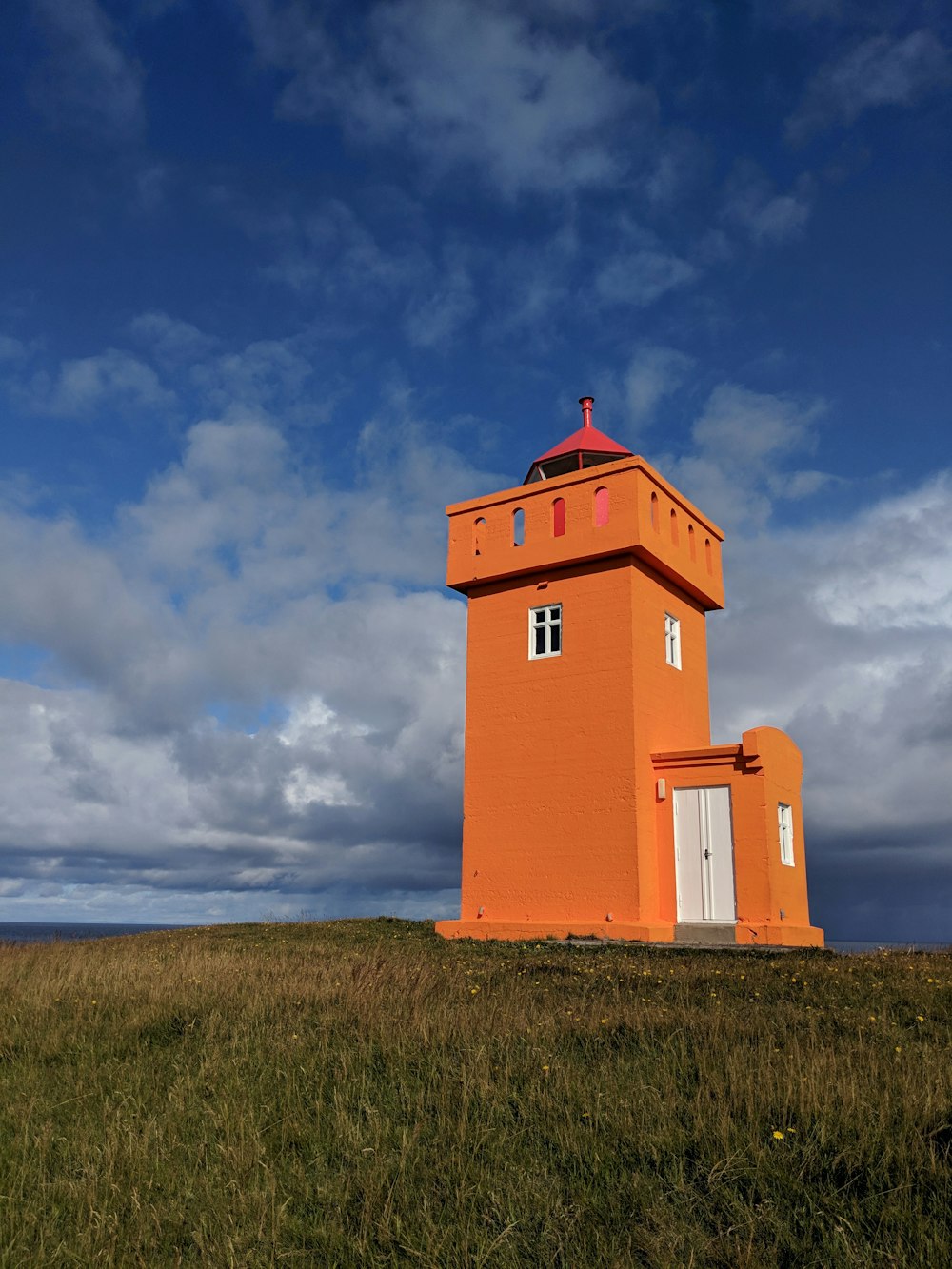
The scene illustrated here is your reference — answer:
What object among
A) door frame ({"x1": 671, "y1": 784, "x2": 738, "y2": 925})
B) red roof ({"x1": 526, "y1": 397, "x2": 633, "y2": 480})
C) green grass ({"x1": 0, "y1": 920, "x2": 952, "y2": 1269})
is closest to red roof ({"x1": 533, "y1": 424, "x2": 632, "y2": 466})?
red roof ({"x1": 526, "y1": 397, "x2": 633, "y2": 480})

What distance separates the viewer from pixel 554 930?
61.0 feet

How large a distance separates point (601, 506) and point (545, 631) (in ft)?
10.1

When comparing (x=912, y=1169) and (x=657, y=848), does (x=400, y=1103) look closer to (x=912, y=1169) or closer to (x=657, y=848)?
(x=912, y=1169)

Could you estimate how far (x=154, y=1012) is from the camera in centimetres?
816

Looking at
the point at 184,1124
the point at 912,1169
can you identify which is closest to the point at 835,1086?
the point at 912,1169

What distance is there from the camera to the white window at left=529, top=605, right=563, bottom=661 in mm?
20844

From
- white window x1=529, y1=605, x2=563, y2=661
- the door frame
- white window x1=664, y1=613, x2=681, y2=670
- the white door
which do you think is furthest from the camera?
white window x1=664, y1=613, x2=681, y2=670

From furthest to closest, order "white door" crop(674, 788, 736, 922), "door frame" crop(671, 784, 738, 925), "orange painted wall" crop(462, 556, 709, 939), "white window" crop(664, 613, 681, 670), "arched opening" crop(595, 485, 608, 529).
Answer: "white window" crop(664, 613, 681, 670) < "arched opening" crop(595, 485, 608, 529) < "orange painted wall" crop(462, 556, 709, 939) < "white door" crop(674, 788, 736, 922) < "door frame" crop(671, 784, 738, 925)

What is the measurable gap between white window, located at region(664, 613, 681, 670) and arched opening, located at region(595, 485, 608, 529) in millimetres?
2828

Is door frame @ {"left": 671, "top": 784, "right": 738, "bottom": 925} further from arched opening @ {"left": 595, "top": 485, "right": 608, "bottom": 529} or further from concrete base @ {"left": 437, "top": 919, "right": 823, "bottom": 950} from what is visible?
arched opening @ {"left": 595, "top": 485, "right": 608, "bottom": 529}

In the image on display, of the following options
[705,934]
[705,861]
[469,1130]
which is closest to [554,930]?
[705,934]

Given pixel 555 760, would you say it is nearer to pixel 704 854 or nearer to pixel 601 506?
pixel 704 854

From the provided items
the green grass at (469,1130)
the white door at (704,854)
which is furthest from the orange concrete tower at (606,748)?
the green grass at (469,1130)

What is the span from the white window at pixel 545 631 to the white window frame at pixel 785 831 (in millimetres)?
5876
